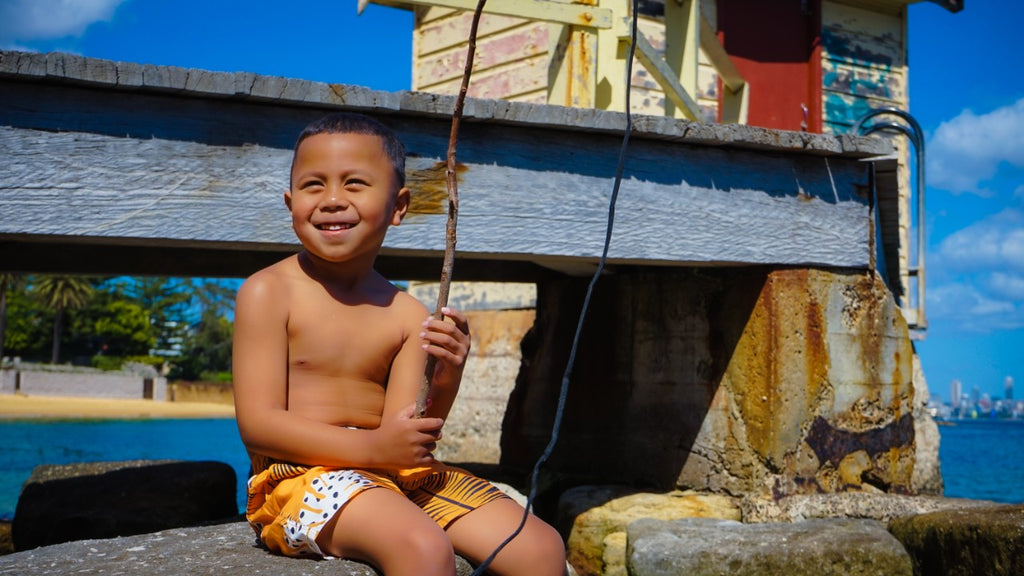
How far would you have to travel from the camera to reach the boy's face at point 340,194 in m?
2.47

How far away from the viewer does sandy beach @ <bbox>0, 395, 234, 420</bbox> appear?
120ft

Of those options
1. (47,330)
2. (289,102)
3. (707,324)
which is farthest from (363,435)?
(47,330)

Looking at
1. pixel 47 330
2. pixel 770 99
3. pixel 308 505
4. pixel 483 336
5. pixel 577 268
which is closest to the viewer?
pixel 308 505

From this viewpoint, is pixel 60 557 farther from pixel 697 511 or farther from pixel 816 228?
pixel 816 228

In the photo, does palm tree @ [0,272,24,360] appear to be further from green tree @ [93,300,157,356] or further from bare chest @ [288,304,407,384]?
bare chest @ [288,304,407,384]

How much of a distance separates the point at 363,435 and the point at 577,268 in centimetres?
339

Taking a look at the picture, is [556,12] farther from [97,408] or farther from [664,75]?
[97,408]

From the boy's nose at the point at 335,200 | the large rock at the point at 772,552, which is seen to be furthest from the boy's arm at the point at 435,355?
the large rock at the point at 772,552

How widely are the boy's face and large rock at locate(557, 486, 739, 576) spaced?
A: 247cm

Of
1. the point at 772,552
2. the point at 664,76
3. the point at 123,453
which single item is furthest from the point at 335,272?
the point at 123,453

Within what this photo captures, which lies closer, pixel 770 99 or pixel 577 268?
pixel 577 268

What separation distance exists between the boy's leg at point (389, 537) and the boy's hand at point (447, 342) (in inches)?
13.0

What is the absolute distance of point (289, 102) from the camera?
12.0 feet

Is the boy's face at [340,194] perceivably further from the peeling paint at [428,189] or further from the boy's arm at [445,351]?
the peeling paint at [428,189]
